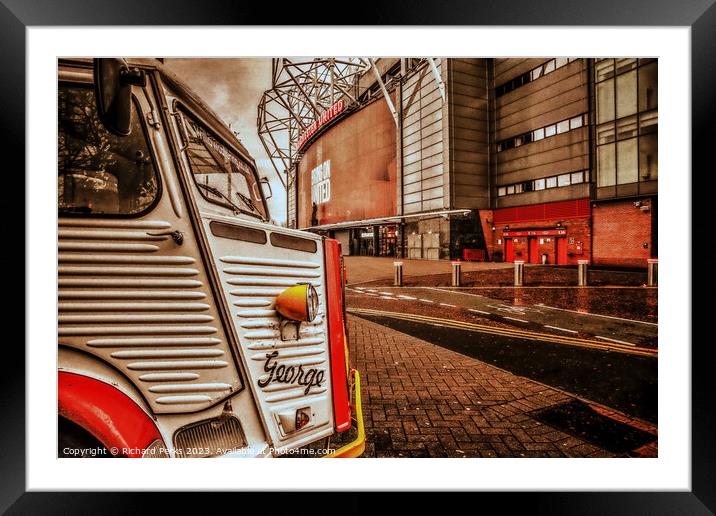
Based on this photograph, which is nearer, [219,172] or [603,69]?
[219,172]

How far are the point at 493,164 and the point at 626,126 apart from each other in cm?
354

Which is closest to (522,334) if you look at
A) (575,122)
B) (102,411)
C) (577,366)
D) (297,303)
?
(577,366)

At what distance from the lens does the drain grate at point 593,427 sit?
2430mm

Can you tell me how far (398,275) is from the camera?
266 inches

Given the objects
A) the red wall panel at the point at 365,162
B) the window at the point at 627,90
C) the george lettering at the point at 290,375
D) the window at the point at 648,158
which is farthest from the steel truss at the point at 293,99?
the red wall panel at the point at 365,162

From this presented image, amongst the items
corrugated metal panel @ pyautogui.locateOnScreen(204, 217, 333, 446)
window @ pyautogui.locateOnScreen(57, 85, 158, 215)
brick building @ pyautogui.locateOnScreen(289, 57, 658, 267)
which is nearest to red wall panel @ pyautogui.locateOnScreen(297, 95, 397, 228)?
brick building @ pyautogui.locateOnScreen(289, 57, 658, 267)

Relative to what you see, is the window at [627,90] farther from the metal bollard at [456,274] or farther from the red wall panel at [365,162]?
the red wall panel at [365,162]

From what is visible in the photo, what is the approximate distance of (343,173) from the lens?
8.28m

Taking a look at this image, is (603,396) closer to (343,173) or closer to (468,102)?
(468,102)

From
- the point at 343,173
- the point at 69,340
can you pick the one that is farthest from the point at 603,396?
the point at 343,173

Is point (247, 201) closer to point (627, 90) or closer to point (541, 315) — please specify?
point (627, 90)
